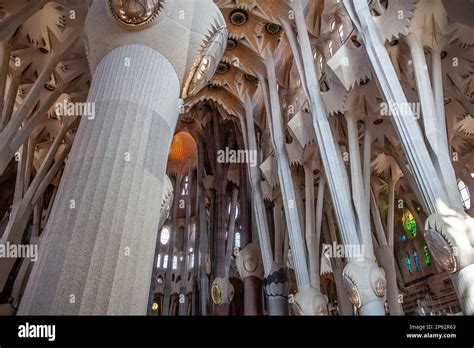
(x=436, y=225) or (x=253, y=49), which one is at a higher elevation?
Answer: (x=253, y=49)

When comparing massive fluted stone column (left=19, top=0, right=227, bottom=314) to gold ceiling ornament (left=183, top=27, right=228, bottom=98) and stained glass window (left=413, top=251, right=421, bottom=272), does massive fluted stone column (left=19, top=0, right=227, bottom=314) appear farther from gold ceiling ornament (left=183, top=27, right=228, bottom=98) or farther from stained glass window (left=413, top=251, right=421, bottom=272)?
stained glass window (left=413, top=251, right=421, bottom=272)

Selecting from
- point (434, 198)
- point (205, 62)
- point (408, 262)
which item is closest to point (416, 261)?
point (408, 262)

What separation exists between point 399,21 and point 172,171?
24.8 metres

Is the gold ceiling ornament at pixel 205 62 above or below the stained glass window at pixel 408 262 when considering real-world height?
below

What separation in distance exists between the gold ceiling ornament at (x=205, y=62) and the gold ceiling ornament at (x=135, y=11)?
0.52 metres

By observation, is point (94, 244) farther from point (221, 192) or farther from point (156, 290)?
point (156, 290)

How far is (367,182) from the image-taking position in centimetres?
1041

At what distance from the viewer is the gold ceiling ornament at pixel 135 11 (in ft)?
8.98

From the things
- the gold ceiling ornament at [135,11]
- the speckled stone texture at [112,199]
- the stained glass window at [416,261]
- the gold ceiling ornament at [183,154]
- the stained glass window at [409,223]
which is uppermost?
the gold ceiling ornament at [183,154]

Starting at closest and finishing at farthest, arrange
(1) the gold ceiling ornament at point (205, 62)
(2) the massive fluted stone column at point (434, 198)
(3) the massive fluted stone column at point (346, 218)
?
1. (1) the gold ceiling ornament at point (205, 62)
2. (2) the massive fluted stone column at point (434, 198)
3. (3) the massive fluted stone column at point (346, 218)

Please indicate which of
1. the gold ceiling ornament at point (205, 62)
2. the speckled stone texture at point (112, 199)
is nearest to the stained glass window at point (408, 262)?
the gold ceiling ornament at point (205, 62)

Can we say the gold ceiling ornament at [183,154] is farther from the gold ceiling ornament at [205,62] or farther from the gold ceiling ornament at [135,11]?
the gold ceiling ornament at [135,11]

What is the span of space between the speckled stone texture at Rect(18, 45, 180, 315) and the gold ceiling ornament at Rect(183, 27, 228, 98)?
325mm

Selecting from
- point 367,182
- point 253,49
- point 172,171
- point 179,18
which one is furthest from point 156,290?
point 179,18
